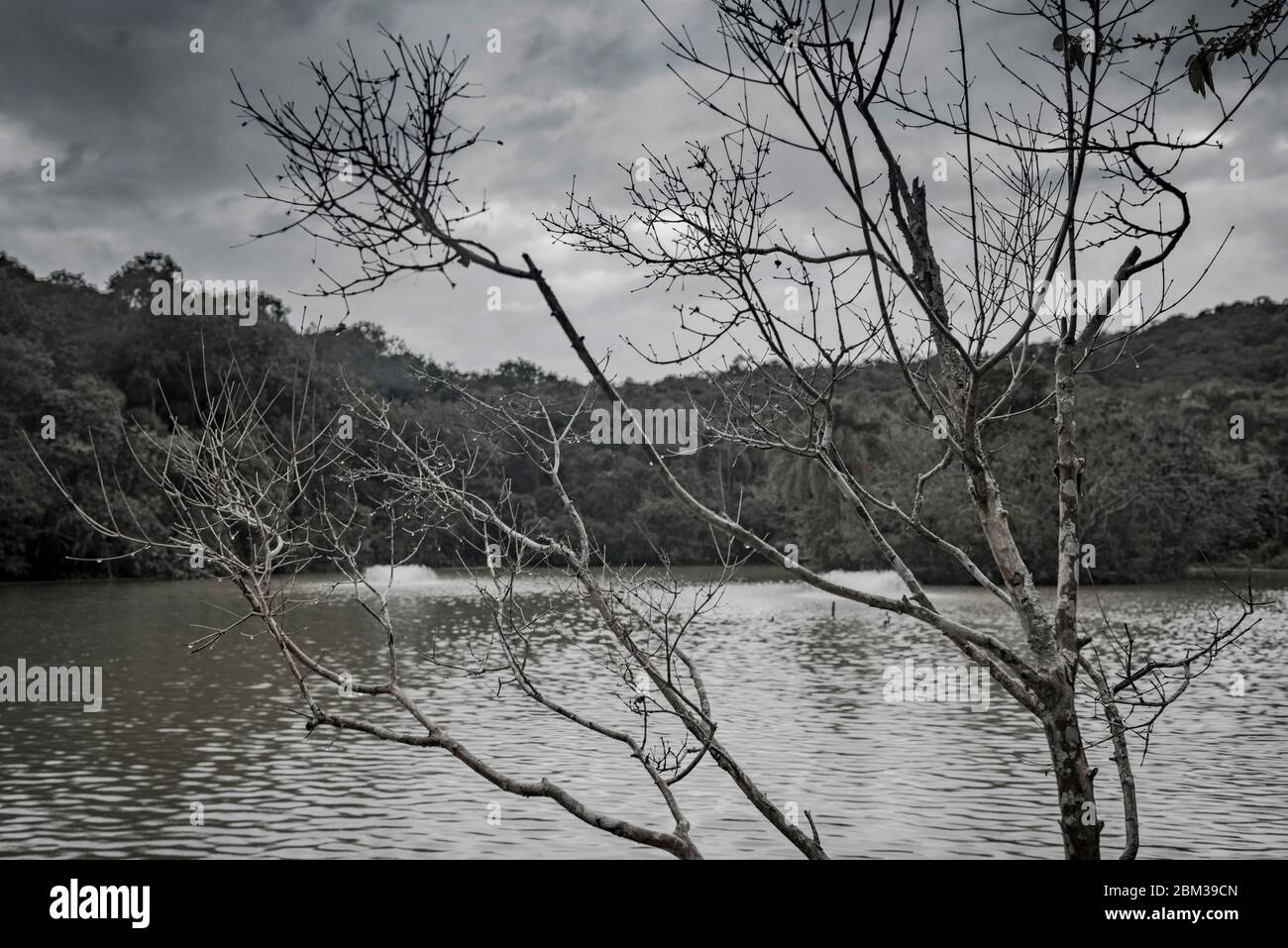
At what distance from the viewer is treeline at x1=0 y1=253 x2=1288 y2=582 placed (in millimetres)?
42094

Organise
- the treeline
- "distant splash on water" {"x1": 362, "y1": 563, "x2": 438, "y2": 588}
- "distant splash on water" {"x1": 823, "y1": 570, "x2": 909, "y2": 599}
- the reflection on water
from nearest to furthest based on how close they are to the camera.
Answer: the reflection on water → "distant splash on water" {"x1": 823, "y1": 570, "x2": 909, "y2": 599} → the treeline → "distant splash on water" {"x1": 362, "y1": 563, "x2": 438, "y2": 588}

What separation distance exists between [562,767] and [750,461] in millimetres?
30415

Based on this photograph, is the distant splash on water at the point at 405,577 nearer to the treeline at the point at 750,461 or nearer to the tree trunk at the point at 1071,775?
the treeline at the point at 750,461

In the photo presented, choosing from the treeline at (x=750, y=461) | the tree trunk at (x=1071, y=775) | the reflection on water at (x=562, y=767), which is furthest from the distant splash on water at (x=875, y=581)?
the tree trunk at (x=1071, y=775)

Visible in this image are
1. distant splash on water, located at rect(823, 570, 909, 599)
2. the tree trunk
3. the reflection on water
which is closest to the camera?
the tree trunk

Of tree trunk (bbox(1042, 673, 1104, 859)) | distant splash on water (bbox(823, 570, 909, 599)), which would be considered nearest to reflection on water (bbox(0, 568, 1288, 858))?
tree trunk (bbox(1042, 673, 1104, 859))

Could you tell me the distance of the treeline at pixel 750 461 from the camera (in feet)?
138

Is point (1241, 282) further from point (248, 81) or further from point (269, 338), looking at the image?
point (248, 81)

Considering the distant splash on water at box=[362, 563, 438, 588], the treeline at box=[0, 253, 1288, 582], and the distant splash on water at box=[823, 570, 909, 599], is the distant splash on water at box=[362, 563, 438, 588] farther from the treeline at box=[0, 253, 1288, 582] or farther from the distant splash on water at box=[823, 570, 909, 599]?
the distant splash on water at box=[823, 570, 909, 599]

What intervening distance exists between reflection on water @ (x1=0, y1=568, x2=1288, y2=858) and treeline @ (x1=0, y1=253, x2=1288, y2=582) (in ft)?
60.9

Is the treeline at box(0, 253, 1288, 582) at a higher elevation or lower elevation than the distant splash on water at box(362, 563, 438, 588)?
higher

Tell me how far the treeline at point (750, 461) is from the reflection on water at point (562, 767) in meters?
18.6
